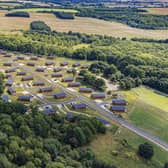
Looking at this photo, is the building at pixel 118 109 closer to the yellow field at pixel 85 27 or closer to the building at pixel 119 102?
the building at pixel 119 102

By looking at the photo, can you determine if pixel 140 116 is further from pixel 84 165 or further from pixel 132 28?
pixel 132 28

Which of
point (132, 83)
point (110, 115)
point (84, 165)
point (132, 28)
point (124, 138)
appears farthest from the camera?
point (132, 28)

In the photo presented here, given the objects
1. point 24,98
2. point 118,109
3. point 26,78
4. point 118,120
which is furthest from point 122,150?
point 26,78

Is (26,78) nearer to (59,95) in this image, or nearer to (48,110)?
(59,95)

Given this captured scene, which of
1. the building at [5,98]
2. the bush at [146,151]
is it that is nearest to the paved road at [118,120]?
the bush at [146,151]

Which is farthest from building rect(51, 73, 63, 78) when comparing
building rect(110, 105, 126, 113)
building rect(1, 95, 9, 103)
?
building rect(110, 105, 126, 113)

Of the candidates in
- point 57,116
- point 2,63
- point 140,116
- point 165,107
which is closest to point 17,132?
point 57,116
